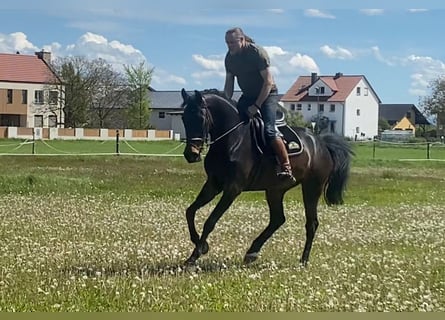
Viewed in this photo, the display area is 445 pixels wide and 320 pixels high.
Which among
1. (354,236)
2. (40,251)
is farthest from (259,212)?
(40,251)

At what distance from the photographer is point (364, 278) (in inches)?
374

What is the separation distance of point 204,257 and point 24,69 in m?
5.87

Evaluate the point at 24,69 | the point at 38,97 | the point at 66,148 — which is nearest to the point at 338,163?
the point at 38,97

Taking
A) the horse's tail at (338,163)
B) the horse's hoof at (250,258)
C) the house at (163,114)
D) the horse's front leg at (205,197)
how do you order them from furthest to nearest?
the house at (163,114) → the horse's tail at (338,163) → the horse's hoof at (250,258) → the horse's front leg at (205,197)

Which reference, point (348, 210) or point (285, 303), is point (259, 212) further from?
point (285, 303)

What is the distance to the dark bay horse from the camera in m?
9.76

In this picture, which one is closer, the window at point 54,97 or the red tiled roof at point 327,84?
the red tiled roof at point 327,84

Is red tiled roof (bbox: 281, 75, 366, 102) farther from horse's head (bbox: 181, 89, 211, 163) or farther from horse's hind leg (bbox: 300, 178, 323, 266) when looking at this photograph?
horse's head (bbox: 181, 89, 211, 163)

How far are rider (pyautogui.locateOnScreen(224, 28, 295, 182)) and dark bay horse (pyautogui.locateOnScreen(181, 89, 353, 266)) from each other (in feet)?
0.50

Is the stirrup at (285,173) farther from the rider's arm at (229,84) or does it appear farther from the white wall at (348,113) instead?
the white wall at (348,113)

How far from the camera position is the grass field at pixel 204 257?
8.15 meters

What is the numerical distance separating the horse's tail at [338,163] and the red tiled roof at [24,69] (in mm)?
4703

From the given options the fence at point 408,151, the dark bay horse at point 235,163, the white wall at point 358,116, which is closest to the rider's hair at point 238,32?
the dark bay horse at point 235,163

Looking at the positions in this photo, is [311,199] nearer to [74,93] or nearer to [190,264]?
[190,264]
